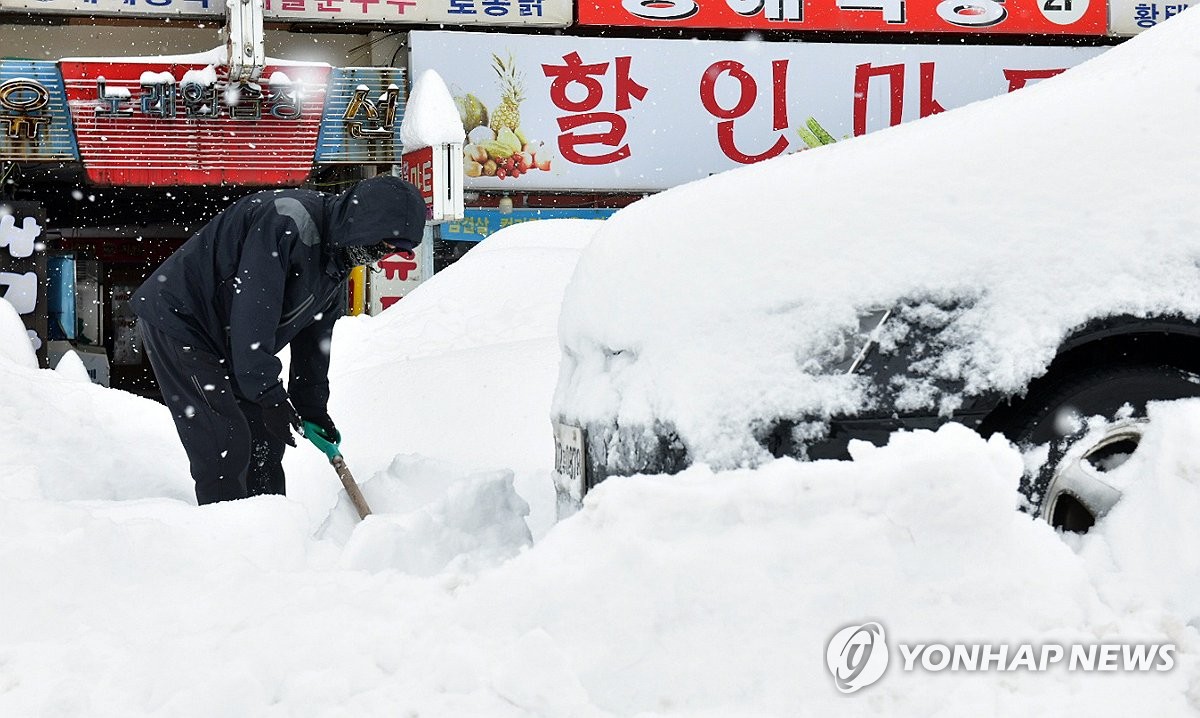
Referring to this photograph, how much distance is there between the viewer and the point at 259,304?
11.1ft

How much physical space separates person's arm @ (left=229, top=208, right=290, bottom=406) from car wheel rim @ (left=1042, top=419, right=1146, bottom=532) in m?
2.37

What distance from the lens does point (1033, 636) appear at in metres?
1.84

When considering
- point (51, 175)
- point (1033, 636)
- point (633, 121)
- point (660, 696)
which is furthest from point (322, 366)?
point (51, 175)

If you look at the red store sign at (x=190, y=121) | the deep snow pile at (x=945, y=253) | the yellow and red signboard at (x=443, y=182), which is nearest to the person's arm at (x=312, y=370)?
the deep snow pile at (x=945, y=253)

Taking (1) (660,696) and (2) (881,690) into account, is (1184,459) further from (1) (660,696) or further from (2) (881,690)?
(1) (660,696)

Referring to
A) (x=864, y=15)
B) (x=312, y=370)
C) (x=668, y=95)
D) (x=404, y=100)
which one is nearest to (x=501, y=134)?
(x=404, y=100)

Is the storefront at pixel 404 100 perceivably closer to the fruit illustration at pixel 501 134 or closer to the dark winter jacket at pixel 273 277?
the fruit illustration at pixel 501 134

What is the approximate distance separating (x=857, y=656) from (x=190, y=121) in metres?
10.4

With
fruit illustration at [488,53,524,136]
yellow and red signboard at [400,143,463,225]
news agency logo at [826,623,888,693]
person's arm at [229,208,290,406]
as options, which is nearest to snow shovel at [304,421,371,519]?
person's arm at [229,208,290,406]

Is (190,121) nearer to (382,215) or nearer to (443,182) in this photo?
(443,182)

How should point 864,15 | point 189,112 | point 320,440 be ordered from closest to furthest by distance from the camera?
point 320,440, point 189,112, point 864,15

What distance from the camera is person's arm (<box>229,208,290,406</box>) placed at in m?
3.39

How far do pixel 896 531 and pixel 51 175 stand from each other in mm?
13135

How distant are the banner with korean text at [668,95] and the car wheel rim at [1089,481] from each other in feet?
34.8
